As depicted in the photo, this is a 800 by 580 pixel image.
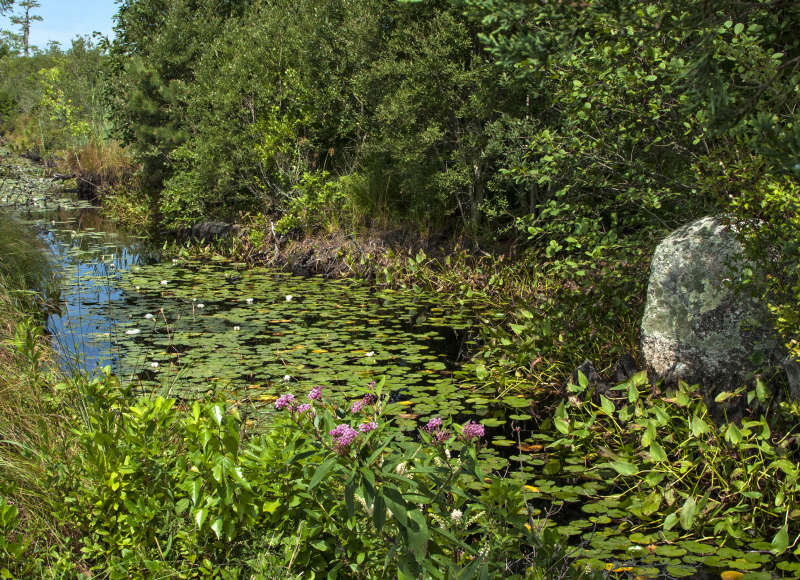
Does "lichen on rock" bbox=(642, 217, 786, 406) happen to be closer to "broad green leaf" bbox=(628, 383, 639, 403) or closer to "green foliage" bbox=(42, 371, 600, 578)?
"broad green leaf" bbox=(628, 383, 639, 403)

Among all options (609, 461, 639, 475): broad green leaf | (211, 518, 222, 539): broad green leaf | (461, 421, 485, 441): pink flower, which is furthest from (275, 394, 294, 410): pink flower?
(609, 461, 639, 475): broad green leaf

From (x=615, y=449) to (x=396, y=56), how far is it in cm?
627

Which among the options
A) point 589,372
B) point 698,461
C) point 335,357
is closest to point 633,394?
point 698,461

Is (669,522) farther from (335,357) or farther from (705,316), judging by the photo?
(335,357)

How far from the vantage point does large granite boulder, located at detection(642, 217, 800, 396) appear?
4086 millimetres

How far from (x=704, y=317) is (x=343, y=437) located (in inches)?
118

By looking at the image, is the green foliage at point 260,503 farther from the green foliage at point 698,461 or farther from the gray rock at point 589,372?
the gray rock at point 589,372

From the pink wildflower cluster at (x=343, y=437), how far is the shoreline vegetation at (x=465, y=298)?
0.05ft

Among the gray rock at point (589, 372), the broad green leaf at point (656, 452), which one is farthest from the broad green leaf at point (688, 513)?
the gray rock at point (589, 372)

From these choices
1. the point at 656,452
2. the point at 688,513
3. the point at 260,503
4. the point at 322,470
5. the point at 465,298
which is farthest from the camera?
the point at 465,298

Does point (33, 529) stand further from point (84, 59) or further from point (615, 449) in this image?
point (84, 59)

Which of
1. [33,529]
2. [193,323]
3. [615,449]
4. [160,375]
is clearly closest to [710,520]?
[615,449]

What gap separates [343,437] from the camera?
7.24 ft

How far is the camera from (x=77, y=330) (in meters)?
6.92
